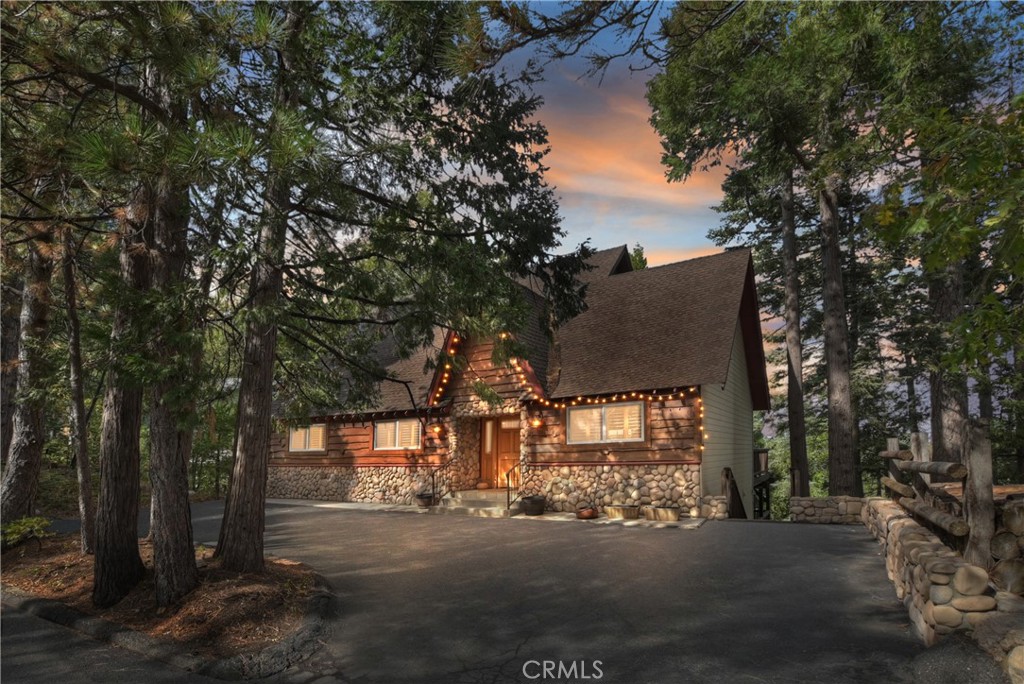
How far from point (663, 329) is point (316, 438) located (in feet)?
43.4

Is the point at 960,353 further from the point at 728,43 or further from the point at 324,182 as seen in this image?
the point at 728,43

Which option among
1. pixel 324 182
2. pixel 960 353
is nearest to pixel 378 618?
pixel 324 182

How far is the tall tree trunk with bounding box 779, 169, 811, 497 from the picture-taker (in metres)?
18.5

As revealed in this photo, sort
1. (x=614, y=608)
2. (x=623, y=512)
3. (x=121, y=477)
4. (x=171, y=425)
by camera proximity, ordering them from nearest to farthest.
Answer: (x=614, y=608), (x=171, y=425), (x=121, y=477), (x=623, y=512)

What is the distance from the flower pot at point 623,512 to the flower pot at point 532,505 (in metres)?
1.79

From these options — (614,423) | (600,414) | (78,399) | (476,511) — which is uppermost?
(78,399)

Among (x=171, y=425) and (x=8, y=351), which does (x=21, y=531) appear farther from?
(x=171, y=425)

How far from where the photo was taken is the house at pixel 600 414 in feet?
47.2

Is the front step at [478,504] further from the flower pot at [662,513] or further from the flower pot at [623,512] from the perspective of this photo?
the flower pot at [662,513]

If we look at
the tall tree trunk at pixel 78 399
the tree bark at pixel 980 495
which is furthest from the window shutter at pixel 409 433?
the tree bark at pixel 980 495

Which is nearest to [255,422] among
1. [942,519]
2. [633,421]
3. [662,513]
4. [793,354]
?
[942,519]

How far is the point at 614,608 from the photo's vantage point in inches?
253

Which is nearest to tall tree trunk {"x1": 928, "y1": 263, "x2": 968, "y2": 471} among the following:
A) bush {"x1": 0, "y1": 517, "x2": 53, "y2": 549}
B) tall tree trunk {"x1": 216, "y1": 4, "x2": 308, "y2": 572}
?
tall tree trunk {"x1": 216, "y1": 4, "x2": 308, "y2": 572}

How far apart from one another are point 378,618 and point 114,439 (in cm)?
393
